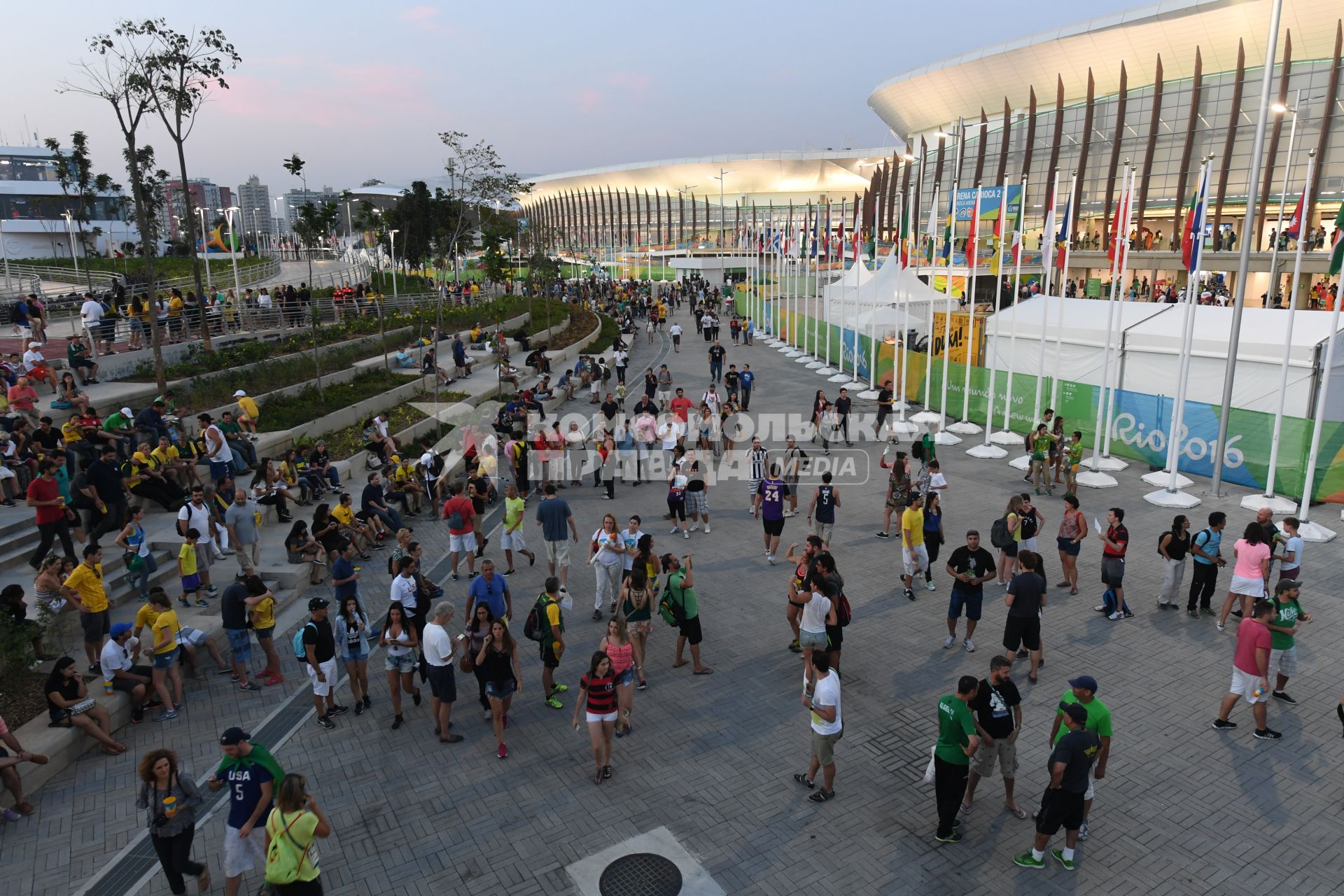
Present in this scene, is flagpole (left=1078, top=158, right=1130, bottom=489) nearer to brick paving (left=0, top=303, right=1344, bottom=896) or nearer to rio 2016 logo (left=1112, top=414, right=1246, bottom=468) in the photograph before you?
rio 2016 logo (left=1112, top=414, right=1246, bottom=468)

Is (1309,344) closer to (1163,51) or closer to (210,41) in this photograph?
(210,41)

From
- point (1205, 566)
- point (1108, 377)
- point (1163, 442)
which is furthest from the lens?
point (1108, 377)

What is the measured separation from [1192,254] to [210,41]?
2364 centimetres

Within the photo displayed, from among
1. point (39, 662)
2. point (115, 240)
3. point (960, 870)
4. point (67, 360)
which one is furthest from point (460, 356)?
point (115, 240)

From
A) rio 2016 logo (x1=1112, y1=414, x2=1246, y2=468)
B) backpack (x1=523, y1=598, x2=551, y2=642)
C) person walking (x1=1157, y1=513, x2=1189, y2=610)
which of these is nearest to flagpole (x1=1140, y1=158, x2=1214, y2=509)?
rio 2016 logo (x1=1112, y1=414, x2=1246, y2=468)

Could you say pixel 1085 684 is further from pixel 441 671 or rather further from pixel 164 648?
pixel 164 648

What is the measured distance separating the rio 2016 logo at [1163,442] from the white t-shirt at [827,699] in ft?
38.5

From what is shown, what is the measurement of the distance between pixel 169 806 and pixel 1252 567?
10700 millimetres

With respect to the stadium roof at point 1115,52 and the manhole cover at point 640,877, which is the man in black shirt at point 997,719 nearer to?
the manhole cover at point 640,877

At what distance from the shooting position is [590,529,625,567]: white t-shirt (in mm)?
10297

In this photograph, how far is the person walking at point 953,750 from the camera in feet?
19.8

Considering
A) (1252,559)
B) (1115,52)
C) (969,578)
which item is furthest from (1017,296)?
(1115,52)

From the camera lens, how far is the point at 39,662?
866 cm

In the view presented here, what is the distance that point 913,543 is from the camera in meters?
10.9
